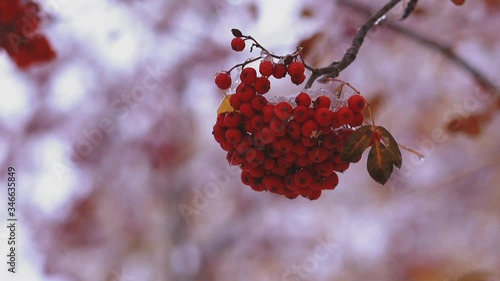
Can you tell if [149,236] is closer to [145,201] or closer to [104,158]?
[145,201]

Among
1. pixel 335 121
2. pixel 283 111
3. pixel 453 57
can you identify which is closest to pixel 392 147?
pixel 335 121

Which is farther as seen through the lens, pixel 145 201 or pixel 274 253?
pixel 274 253

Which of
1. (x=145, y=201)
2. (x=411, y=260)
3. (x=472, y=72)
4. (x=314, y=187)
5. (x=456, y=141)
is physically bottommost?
(x=314, y=187)

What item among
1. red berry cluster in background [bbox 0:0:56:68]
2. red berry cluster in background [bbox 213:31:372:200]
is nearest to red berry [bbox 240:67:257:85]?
red berry cluster in background [bbox 213:31:372:200]

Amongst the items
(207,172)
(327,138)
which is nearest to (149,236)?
(207,172)

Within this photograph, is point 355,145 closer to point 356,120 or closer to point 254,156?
point 356,120
